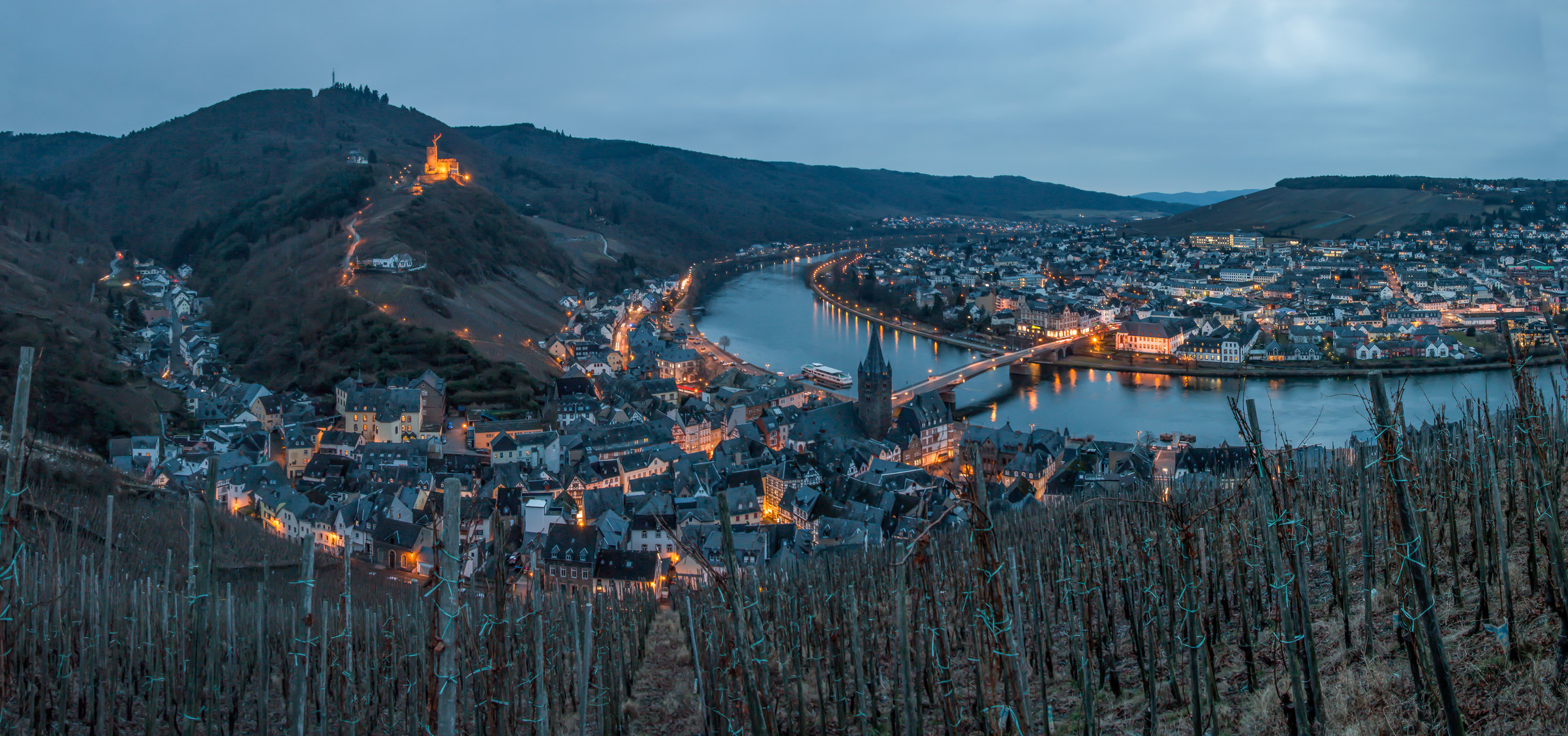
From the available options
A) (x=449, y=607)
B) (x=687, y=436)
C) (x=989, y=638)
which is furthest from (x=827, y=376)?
(x=449, y=607)

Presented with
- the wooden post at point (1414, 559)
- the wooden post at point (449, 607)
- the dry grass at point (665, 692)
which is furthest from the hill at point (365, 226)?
the wooden post at point (1414, 559)

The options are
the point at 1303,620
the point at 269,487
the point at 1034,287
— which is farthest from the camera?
the point at 1034,287

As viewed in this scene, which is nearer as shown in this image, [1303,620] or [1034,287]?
[1303,620]

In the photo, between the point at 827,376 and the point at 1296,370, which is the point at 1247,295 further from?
the point at 827,376

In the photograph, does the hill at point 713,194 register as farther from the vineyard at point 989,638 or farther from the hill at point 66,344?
the vineyard at point 989,638

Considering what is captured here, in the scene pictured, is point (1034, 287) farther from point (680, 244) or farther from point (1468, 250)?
point (680, 244)

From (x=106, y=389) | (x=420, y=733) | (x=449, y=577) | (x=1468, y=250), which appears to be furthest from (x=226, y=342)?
(x=1468, y=250)

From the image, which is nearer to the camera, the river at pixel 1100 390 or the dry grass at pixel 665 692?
the dry grass at pixel 665 692
